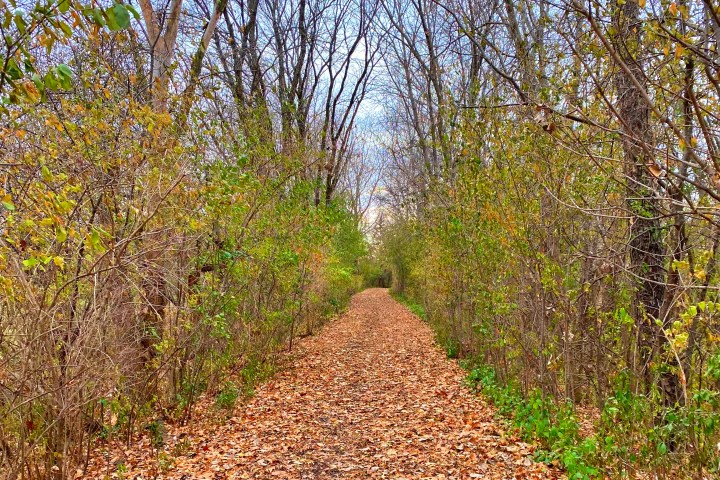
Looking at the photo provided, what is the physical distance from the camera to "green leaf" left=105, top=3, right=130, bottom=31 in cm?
157

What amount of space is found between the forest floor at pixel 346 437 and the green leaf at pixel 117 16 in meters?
4.00

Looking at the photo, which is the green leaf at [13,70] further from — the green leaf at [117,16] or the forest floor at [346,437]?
the forest floor at [346,437]

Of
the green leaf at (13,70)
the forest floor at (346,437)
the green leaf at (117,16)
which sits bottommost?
the forest floor at (346,437)

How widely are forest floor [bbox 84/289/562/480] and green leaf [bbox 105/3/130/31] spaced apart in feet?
13.1

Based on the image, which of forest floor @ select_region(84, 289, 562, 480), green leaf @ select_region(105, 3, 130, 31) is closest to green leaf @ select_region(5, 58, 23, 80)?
green leaf @ select_region(105, 3, 130, 31)

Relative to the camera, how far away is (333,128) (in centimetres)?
1581

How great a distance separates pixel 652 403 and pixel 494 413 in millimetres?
2359

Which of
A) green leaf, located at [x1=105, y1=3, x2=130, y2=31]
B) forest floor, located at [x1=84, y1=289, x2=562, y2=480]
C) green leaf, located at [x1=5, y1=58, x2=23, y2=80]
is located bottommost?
forest floor, located at [x1=84, y1=289, x2=562, y2=480]

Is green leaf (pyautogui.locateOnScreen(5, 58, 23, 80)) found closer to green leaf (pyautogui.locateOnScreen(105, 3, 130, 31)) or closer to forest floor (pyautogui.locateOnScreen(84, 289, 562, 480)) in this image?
green leaf (pyautogui.locateOnScreen(105, 3, 130, 31))

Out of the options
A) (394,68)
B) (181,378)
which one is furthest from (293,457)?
(394,68)

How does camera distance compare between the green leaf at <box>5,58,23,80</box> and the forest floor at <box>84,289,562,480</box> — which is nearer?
the green leaf at <box>5,58,23,80</box>

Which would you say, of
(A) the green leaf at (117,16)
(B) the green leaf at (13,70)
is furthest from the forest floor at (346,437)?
(A) the green leaf at (117,16)

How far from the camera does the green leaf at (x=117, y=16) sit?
5.16 ft

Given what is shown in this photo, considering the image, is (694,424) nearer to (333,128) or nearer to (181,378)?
(181,378)
